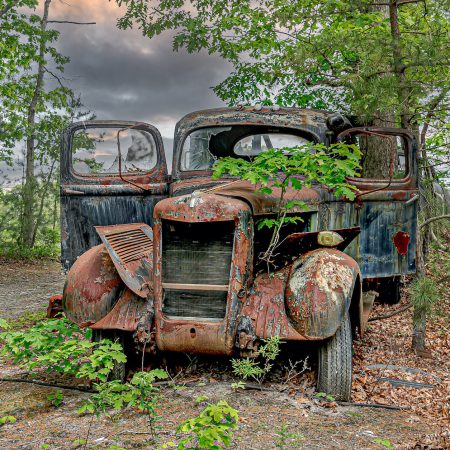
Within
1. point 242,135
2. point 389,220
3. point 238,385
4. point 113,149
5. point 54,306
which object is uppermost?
point 242,135

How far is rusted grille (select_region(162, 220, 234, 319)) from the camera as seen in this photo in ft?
12.5

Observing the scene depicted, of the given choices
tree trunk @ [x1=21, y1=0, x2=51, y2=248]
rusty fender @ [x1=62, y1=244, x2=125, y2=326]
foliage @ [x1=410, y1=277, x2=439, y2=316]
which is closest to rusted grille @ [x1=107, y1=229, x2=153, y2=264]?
rusty fender @ [x1=62, y1=244, x2=125, y2=326]

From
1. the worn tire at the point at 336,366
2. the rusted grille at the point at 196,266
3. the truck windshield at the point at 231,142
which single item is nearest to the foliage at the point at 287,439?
the worn tire at the point at 336,366

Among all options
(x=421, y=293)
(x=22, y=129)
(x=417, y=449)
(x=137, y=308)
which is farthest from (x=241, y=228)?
(x=22, y=129)

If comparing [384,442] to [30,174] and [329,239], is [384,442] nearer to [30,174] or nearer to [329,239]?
[329,239]

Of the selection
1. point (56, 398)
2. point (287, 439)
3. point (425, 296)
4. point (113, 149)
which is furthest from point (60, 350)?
point (425, 296)

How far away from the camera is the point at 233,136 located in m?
5.50

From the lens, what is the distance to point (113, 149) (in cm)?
605

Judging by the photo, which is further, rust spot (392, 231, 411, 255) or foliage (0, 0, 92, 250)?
foliage (0, 0, 92, 250)

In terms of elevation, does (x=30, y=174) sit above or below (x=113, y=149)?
above

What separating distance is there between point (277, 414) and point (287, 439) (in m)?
0.39

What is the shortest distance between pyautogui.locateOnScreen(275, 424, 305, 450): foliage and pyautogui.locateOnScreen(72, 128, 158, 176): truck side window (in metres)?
3.69

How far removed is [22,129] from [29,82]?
1.36 meters

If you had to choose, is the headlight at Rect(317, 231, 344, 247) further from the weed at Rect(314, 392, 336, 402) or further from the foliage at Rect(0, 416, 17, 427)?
the foliage at Rect(0, 416, 17, 427)
